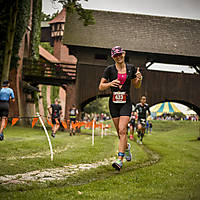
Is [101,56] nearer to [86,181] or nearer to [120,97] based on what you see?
[120,97]

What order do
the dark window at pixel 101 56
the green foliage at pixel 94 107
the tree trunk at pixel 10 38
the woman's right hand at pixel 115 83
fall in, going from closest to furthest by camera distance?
the woman's right hand at pixel 115 83 → the tree trunk at pixel 10 38 → the dark window at pixel 101 56 → the green foliage at pixel 94 107

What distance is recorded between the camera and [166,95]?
28.8 m

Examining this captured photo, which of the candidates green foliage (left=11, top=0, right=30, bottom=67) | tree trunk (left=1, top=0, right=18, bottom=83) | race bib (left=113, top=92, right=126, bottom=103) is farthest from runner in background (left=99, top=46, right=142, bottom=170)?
green foliage (left=11, top=0, right=30, bottom=67)

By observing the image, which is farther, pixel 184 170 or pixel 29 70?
pixel 29 70

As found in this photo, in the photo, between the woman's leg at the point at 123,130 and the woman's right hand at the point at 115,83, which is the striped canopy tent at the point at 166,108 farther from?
the woman's right hand at the point at 115,83

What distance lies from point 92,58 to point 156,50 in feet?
19.0

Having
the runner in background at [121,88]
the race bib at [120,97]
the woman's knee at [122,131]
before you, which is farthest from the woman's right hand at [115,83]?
the woman's knee at [122,131]

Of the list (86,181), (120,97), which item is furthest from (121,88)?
(86,181)

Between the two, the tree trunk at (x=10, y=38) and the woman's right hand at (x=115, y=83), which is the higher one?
the tree trunk at (x=10, y=38)

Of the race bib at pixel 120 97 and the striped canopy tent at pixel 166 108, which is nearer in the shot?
the race bib at pixel 120 97

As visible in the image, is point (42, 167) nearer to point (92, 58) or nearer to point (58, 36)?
point (92, 58)

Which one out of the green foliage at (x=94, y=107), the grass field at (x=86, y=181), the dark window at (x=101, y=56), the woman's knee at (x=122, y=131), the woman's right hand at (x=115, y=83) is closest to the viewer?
the grass field at (x=86, y=181)

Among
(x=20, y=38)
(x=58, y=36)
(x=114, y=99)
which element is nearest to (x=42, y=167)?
(x=114, y=99)

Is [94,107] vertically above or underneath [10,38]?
underneath
